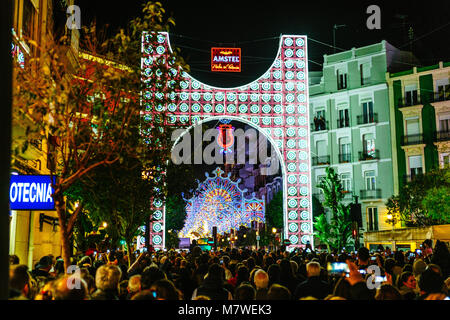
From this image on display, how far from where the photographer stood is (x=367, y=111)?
5181cm

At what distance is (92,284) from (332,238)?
4093 cm

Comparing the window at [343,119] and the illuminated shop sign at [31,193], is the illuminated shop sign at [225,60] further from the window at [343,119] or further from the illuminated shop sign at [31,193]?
the illuminated shop sign at [31,193]

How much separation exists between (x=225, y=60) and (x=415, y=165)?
19.8 metres

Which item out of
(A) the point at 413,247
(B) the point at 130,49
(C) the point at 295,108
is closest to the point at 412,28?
(C) the point at 295,108

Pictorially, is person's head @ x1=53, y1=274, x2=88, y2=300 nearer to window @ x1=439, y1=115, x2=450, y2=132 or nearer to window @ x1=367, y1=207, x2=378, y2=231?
window @ x1=439, y1=115, x2=450, y2=132

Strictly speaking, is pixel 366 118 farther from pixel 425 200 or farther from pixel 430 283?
pixel 430 283

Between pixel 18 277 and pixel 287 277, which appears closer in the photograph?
pixel 18 277

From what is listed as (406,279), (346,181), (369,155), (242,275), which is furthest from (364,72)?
(242,275)

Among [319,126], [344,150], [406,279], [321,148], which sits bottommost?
[406,279]

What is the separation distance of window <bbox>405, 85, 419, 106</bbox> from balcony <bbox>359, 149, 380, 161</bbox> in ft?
17.1

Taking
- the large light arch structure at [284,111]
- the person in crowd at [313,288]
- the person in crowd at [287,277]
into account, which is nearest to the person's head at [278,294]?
the person in crowd at [313,288]

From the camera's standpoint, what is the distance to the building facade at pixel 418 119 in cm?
4722

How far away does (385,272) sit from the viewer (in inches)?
513
